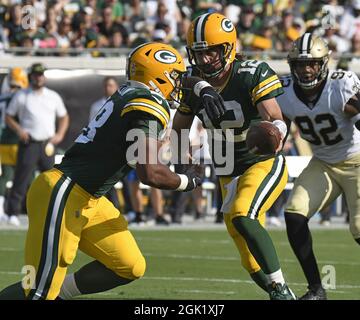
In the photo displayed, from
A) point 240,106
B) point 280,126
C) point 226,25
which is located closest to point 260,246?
point 280,126

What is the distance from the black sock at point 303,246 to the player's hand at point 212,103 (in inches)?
42.7

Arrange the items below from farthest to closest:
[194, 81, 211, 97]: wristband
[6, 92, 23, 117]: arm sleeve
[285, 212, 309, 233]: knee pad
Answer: [6, 92, 23, 117]: arm sleeve → [285, 212, 309, 233]: knee pad → [194, 81, 211, 97]: wristband

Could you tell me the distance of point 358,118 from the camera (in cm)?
734

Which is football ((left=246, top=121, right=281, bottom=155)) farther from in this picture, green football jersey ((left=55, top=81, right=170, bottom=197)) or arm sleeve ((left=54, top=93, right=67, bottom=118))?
arm sleeve ((left=54, top=93, right=67, bottom=118))

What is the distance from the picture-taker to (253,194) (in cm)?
655

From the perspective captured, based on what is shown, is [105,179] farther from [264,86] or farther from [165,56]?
[264,86]

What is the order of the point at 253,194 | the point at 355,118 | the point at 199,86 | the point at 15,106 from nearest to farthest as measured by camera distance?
1. the point at 199,86
2. the point at 253,194
3. the point at 355,118
4. the point at 15,106

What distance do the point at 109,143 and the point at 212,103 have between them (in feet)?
2.87

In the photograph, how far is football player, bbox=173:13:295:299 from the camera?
652cm

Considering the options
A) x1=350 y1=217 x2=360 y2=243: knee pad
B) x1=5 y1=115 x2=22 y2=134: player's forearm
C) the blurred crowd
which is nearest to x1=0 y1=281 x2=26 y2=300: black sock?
x1=350 y1=217 x2=360 y2=243: knee pad

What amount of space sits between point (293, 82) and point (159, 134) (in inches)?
86.6

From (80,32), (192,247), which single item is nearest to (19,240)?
(192,247)
